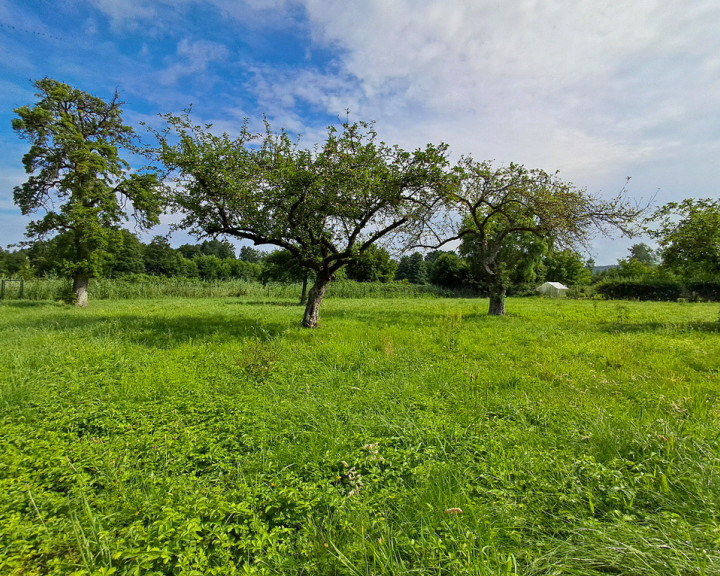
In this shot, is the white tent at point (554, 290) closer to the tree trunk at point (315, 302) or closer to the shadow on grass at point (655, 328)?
the shadow on grass at point (655, 328)

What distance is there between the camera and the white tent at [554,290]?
40094 millimetres

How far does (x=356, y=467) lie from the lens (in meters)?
2.99

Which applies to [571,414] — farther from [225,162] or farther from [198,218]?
[198,218]

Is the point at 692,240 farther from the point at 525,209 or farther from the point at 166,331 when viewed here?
the point at 166,331

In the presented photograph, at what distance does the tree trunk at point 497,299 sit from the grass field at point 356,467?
30.3 feet

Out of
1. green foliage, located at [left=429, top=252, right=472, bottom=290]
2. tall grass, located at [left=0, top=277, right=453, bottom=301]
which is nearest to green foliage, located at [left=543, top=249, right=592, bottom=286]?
green foliage, located at [left=429, top=252, right=472, bottom=290]

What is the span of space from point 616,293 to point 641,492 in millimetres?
46111

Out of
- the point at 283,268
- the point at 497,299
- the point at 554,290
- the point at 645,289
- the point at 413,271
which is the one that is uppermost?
the point at 413,271

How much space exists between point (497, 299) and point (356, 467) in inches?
565

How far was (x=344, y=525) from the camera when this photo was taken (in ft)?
7.02

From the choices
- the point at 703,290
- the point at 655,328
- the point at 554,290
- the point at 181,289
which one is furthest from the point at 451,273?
the point at 655,328

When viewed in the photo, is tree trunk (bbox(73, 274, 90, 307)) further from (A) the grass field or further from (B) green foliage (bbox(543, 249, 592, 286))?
(B) green foliage (bbox(543, 249, 592, 286))

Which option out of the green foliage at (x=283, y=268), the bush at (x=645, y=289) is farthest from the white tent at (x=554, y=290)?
the green foliage at (x=283, y=268)

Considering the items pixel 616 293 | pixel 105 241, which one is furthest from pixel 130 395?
pixel 616 293
